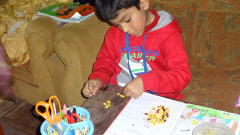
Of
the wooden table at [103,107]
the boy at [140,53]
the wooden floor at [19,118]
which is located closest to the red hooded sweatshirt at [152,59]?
the boy at [140,53]

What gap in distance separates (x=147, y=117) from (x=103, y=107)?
16 centimetres

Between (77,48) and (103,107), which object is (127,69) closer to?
(77,48)

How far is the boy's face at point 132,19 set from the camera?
0.89 m

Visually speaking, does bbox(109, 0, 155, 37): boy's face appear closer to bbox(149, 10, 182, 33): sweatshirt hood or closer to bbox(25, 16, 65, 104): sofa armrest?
bbox(149, 10, 182, 33): sweatshirt hood

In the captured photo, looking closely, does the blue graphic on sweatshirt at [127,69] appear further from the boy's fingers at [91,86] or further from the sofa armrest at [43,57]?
the sofa armrest at [43,57]

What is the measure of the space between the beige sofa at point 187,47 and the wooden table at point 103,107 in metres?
0.44

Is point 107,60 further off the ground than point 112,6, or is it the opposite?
point 112,6

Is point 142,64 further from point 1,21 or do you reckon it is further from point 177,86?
point 1,21

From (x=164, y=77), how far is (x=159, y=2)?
0.71 m

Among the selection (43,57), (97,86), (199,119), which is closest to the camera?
(199,119)

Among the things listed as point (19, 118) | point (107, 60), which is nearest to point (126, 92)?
point (107, 60)

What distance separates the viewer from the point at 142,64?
110 centimetres

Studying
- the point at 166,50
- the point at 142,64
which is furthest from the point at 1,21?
the point at 166,50

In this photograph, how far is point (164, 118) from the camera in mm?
713
